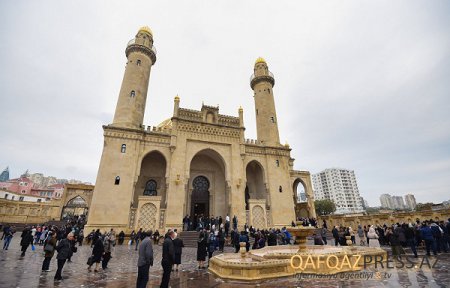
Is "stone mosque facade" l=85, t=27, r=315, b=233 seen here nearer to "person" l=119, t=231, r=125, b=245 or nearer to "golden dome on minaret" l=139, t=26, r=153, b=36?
"golden dome on minaret" l=139, t=26, r=153, b=36

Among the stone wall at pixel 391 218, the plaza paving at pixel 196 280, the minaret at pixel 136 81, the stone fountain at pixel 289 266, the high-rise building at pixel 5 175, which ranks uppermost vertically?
the high-rise building at pixel 5 175

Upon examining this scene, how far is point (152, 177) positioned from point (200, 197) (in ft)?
17.9

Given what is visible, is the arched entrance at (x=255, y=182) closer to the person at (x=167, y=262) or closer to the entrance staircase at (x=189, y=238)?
the entrance staircase at (x=189, y=238)

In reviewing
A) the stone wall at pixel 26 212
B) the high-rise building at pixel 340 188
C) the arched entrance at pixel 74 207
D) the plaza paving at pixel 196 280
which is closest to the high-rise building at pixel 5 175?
the arched entrance at pixel 74 207

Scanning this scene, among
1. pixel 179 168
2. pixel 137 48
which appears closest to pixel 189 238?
pixel 179 168

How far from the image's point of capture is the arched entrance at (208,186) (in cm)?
2323

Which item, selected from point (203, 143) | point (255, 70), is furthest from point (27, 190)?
point (255, 70)

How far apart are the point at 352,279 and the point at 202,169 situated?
19.4m

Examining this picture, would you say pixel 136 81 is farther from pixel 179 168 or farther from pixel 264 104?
pixel 264 104

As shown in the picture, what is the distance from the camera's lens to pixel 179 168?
68.0ft

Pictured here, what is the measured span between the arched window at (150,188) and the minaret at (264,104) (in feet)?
44.5

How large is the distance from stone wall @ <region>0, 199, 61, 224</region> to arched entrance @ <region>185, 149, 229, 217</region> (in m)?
25.7

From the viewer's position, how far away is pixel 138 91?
22562 mm

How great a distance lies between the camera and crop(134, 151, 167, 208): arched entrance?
72.0 feet
